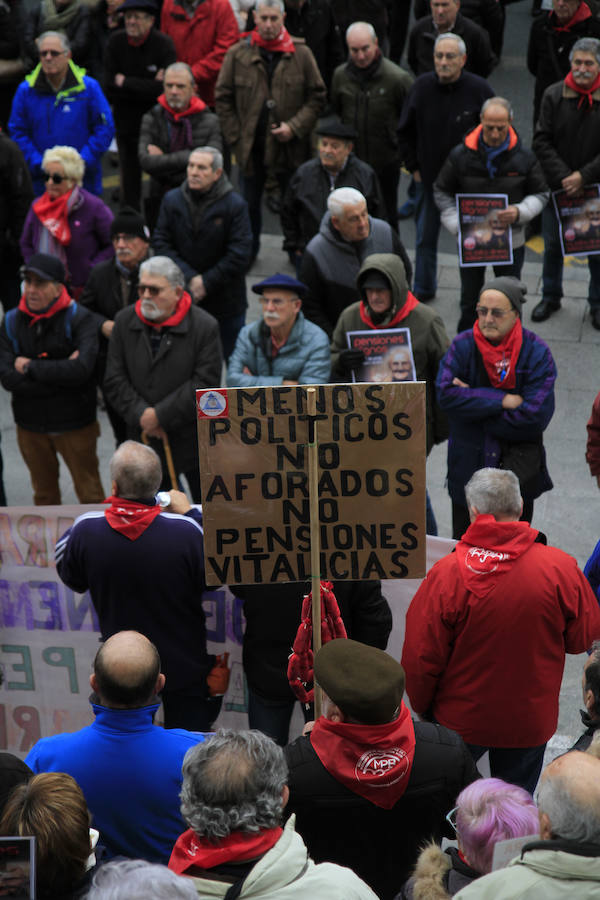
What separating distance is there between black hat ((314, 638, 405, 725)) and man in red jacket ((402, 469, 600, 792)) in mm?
1001

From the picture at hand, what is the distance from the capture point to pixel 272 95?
376 inches

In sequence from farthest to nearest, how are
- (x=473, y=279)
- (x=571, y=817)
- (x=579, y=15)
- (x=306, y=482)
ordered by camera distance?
(x=579, y=15), (x=473, y=279), (x=306, y=482), (x=571, y=817)

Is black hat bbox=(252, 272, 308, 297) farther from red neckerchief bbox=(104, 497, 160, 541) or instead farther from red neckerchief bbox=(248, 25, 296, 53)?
red neckerchief bbox=(248, 25, 296, 53)

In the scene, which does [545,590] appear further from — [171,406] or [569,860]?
[171,406]

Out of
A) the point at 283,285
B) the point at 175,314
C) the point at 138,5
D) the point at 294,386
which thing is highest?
the point at 138,5

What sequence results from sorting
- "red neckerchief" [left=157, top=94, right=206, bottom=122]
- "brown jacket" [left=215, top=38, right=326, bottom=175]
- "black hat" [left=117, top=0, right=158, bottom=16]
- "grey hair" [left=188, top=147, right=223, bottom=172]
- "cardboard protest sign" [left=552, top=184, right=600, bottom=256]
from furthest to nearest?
"black hat" [left=117, top=0, right=158, bottom=16]
"brown jacket" [left=215, top=38, right=326, bottom=175]
"red neckerchief" [left=157, top=94, right=206, bottom=122]
"cardboard protest sign" [left=552, top=184, right=600, bottom=256]
"grey hair" [left=188, top=147, right=223, bottom=172]

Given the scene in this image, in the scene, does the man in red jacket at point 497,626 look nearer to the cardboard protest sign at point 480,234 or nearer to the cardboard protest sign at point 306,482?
the cardboard protest sign at point 306,482

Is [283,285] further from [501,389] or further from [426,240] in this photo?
[426,240]

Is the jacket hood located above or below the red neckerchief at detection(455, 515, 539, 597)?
above

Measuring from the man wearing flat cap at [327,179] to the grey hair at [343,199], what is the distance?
1.12m

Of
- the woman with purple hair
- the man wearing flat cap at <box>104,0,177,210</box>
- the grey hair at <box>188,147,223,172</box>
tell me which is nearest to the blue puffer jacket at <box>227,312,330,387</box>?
the grey hair at <box>188,147,223,172</box>

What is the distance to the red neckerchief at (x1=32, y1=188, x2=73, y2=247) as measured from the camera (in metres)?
7.83

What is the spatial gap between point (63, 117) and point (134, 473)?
5465 mm

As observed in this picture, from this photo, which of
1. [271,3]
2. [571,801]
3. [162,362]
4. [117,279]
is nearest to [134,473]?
[162,362]
